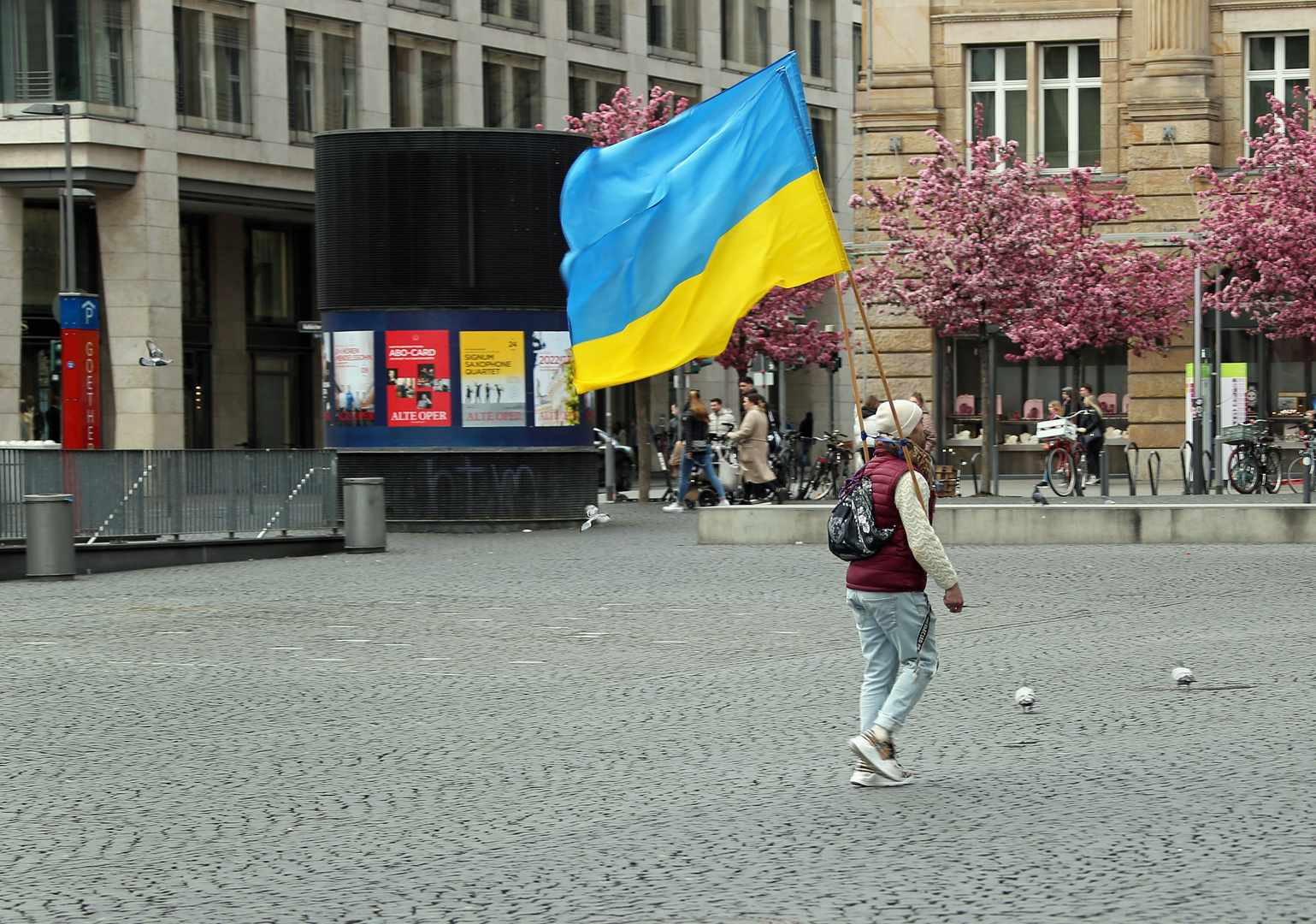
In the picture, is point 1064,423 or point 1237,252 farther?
point 1237,252

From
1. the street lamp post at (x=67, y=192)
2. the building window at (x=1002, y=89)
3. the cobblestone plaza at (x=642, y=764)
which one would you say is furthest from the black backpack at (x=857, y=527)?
the building window at (x=1002, y=89)

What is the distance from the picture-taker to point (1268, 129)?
3325cm

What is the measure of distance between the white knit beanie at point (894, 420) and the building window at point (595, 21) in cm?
4006

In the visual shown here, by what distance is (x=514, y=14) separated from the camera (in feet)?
146

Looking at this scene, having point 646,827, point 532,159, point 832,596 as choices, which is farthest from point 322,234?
point 646,827

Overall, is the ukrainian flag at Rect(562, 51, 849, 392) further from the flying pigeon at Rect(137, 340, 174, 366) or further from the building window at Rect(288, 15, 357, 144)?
the building window at Rect(288, 15, 357, 144)

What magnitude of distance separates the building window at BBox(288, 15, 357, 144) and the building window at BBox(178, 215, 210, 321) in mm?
3517

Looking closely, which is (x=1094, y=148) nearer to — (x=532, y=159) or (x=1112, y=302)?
(x=1112, y=302)

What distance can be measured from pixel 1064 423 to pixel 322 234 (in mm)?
11532

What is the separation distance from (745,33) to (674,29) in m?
3.10

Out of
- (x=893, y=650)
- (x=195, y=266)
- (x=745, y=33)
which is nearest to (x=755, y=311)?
(x=195, y=266)

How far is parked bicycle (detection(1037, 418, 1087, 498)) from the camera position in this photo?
27.3 metres

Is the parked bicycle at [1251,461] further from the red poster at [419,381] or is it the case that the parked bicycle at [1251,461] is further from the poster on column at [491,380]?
the red poster at [419,381]

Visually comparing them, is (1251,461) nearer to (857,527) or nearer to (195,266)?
(857,527)
